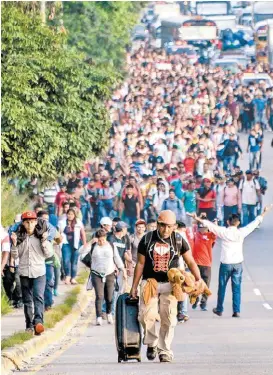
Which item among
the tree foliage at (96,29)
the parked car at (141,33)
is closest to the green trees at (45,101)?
the tree foliage at (96,29)

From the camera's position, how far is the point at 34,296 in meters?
21.0

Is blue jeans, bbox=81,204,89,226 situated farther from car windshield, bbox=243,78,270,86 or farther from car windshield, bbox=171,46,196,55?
car windshield, bbox=171,46,196,55

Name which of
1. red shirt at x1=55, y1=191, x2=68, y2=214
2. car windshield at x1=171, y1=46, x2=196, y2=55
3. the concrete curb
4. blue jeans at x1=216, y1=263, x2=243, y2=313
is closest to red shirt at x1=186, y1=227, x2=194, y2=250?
blue jeans at x1=216, y1=263, x2=243, y2=313

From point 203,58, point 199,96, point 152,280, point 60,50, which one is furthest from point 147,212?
point 203,58

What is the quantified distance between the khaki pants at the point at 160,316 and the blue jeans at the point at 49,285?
23.6 feet

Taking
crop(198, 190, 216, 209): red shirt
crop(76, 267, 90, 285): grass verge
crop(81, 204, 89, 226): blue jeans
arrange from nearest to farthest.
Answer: crop(76, 267, 90, 285): grass verge → crop(198, 190, 216, 209): red shirt → crop(81, 204, 89, 226): blue jeans

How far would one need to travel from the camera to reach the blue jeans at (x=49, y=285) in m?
24.7

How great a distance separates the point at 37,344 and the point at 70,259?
9318 millimetres

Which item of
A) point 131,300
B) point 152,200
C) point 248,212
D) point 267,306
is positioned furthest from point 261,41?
point 131,300

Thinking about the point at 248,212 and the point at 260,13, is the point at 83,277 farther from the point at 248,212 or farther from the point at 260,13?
the point at 260,13

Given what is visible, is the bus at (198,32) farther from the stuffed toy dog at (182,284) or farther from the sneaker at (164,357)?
the stuffed toy dog at (182,284)

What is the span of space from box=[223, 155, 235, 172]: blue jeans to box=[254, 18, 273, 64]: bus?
44.6m

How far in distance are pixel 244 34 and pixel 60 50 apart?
74.1 meters

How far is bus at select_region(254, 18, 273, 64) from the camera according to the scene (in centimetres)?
9174
